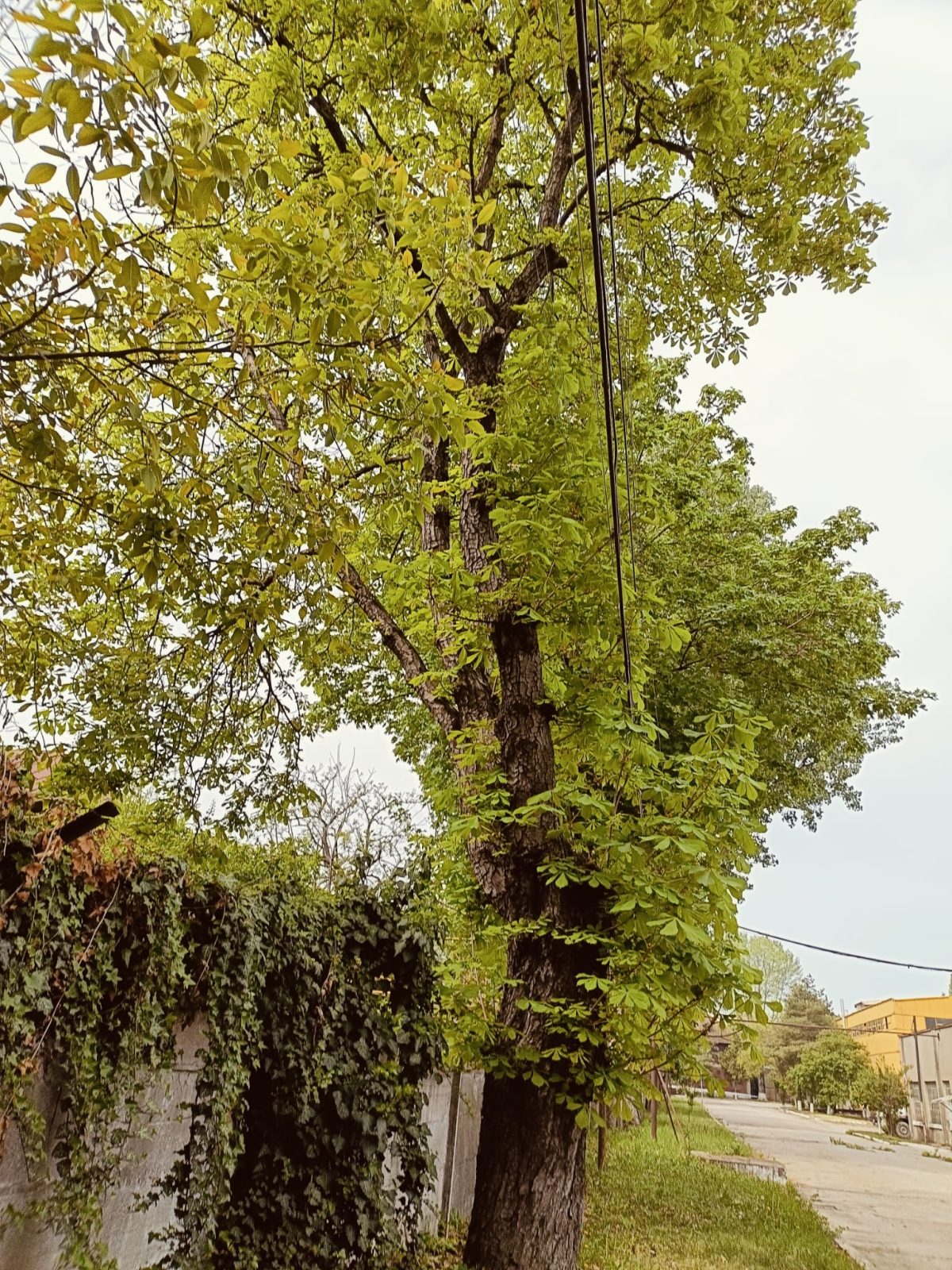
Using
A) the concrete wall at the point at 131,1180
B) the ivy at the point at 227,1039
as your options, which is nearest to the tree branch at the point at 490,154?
the ivy at the point at 227,1039

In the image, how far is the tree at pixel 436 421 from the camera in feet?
7.99

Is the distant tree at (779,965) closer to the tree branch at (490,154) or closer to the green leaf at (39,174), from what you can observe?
the tree branch at (490,154)

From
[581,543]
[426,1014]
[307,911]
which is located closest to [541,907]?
[426,1014]

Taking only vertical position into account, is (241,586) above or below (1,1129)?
above

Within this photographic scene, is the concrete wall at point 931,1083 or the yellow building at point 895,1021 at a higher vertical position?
the yellow building at point 895,1021

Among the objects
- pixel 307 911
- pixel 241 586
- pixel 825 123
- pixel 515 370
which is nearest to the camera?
pixel 241 586

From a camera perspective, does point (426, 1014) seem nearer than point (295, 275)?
No

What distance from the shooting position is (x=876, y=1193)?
45.6 feet

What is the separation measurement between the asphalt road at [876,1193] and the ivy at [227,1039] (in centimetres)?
638

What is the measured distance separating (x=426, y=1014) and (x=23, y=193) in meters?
4.83

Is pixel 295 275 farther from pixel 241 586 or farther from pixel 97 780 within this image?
pixel 97 780

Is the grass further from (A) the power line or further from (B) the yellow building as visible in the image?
(B) the yellow building

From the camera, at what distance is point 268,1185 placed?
4.29 metres

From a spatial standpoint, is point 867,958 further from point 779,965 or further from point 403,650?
point 779,965
